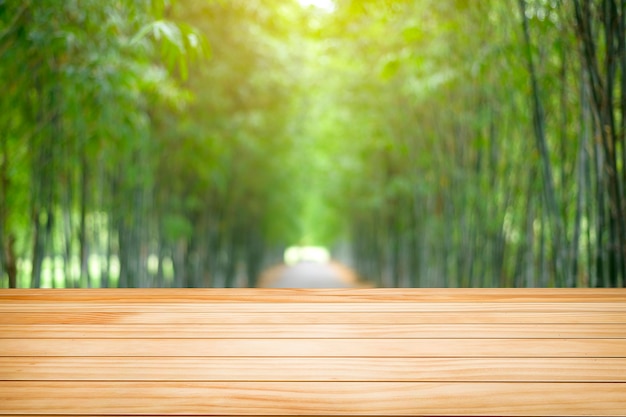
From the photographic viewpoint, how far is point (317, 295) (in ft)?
6.15

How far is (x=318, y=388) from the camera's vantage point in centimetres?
130

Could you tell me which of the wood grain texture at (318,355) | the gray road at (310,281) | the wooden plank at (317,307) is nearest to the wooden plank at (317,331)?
the wood grain texture at (318,355)

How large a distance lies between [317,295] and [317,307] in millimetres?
129

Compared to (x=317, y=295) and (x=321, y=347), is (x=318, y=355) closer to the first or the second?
(x=321, y=347)

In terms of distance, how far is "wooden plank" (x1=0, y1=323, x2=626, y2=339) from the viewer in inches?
59.7

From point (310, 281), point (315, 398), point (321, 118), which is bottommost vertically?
point (310, 281)

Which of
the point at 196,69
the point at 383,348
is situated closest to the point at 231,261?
the point at 196,69

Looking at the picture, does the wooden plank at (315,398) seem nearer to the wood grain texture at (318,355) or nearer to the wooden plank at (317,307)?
the wood grain texture at (318,355)

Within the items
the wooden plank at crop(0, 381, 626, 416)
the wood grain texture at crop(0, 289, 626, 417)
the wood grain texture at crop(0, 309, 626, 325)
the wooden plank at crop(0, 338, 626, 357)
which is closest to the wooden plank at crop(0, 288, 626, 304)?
the wood grain texture at crop(0, 289, 626, 417)

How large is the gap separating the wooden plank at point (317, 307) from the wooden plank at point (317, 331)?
11 cm

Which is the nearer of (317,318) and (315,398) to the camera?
(315,398)

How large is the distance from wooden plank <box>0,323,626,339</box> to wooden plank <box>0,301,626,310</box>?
11cm

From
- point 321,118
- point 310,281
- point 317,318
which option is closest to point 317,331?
point 317,318

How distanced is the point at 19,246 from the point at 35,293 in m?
4.98
